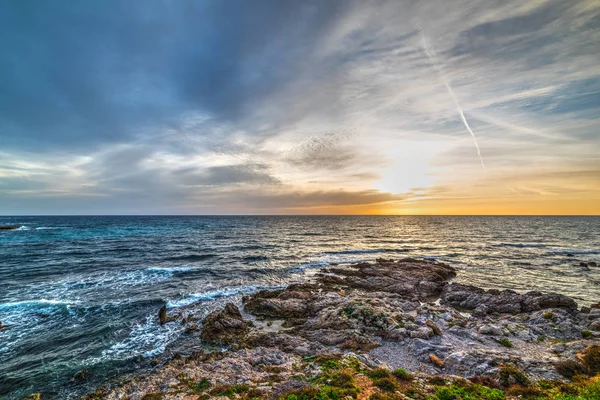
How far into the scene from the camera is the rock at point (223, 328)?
1928 cm

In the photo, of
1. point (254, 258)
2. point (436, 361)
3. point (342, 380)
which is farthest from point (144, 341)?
point (254, 258)

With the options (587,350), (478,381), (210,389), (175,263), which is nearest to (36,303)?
(175,263)

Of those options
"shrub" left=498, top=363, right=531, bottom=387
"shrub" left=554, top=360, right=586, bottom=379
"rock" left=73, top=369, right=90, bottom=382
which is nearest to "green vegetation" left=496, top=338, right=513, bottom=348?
"shrub" left=554, top=360, right=586, bottom=379

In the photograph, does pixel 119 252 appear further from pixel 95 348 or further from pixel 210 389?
pixel 210 389

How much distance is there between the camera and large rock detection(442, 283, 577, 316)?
79.0ft

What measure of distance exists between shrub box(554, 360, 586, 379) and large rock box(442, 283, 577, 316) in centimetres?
1102

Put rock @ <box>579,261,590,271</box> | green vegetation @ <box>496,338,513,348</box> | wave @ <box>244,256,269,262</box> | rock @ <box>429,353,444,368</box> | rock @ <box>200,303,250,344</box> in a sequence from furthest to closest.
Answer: wave @ <box>244,256,269,262</box>, rock @ <box>579,261,590,271</box>, rock @ <box>200,303,250,344</box>, green vegetation @ <box>496,338,513,348</box>, rock @ <box>429,353,444,368</box>

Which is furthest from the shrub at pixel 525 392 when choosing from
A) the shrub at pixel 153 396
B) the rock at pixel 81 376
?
the rock at pixel 81 376

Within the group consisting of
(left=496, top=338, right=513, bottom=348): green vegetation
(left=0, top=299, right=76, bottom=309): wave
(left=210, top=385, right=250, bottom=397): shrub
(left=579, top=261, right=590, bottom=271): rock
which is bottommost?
(left=579, top=261, right=590, bottom=271): rock

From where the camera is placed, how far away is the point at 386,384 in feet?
38.8

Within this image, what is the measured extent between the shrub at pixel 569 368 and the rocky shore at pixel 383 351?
2.0 inches

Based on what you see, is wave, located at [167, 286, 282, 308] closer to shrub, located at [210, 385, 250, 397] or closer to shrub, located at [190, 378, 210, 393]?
shrub, located at [190, 378, 210, 393]

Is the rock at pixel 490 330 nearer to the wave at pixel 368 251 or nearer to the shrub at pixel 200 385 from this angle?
the shrub at pixel 200 385

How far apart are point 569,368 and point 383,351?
925 centimetres
